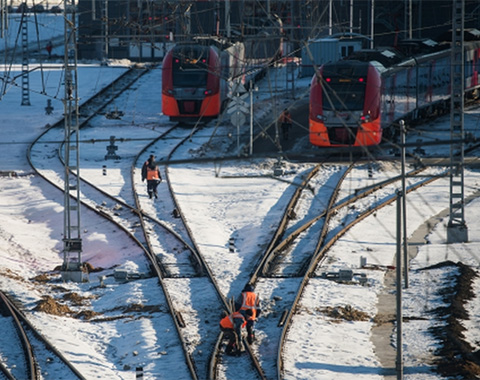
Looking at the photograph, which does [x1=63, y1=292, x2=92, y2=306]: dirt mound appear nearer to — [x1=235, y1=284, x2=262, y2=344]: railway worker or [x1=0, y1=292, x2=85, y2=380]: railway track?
[x1=0, y1=292, x2=85, y2=380]: railway track

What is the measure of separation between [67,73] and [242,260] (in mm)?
5417

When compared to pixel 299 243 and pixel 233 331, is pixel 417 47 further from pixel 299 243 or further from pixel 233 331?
pixel 233 331

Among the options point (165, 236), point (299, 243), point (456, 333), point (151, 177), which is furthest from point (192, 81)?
point (456, 333)

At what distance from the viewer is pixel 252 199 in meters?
27.9

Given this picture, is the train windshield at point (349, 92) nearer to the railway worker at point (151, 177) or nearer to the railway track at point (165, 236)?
the railway track at point (165, 236)

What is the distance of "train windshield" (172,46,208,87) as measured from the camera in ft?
121

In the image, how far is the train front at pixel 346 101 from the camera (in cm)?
3156

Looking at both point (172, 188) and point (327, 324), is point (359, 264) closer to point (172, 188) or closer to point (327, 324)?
point (327, 324)

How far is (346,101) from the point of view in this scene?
31641 millimetres

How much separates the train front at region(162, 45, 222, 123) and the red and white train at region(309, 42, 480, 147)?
5777 mm

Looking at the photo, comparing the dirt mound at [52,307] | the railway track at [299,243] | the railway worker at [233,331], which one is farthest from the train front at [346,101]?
the railway worker at [233,331]

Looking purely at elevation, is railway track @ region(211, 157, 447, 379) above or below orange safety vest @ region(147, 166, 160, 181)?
below

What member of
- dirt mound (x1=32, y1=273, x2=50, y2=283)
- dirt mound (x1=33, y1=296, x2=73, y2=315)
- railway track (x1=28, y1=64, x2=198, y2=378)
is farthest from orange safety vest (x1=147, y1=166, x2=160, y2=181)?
dirt mound (x1=33, y1=296, x2=73, y2=315)

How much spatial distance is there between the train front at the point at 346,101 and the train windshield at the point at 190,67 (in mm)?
6048
